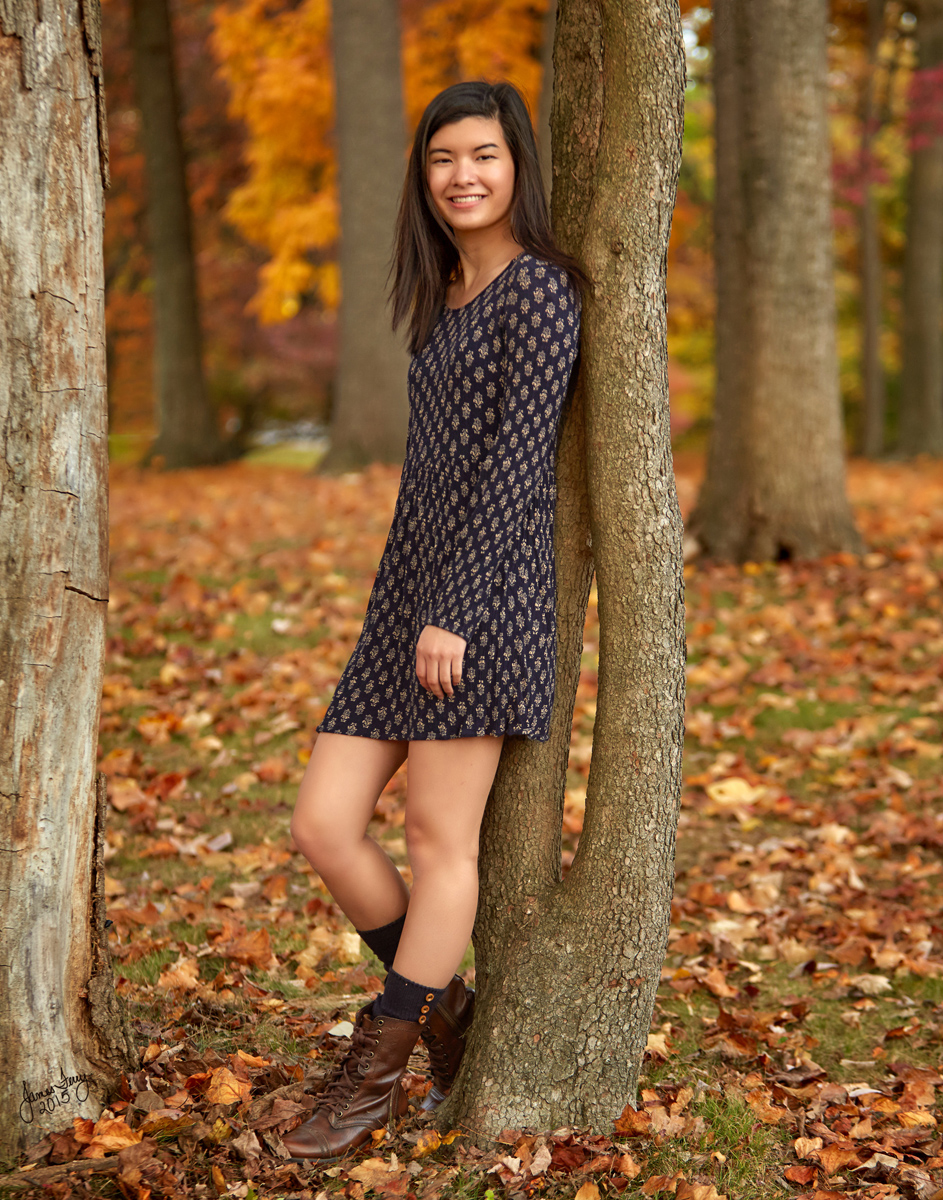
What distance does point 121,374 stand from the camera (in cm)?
2219

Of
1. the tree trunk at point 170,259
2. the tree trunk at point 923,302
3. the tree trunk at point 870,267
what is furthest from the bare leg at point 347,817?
the tree trunk at point 923,302

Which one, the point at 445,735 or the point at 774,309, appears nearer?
the point at 445,735

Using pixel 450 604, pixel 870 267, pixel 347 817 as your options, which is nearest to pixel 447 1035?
pixel 347 817

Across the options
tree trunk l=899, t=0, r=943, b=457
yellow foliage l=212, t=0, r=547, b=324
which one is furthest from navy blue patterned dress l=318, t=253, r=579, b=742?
tree trunk l=899, t=0, r=943, b=457

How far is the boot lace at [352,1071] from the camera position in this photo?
255 cm

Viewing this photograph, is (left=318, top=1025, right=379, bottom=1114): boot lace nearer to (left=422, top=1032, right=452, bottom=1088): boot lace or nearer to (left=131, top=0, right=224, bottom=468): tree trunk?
(left=422, top=1032, right=452, bottom=1088): boot lace

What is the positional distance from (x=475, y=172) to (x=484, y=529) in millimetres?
819

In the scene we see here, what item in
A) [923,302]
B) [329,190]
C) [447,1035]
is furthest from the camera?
[923,302]

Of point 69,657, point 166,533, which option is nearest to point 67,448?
point 69,657

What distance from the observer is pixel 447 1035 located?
2.74 metres

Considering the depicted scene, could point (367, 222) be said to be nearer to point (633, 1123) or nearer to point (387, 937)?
point (387, 937)

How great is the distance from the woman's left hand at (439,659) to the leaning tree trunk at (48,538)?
2.30 feet

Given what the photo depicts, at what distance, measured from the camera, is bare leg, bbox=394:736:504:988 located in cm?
247

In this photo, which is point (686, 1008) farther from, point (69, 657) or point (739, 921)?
point (69, 657)
